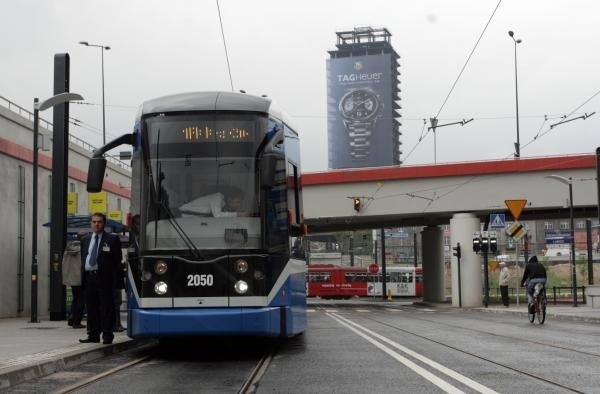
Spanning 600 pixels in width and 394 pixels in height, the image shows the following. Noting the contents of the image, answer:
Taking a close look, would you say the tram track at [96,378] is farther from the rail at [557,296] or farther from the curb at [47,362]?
the rail at [557,296]

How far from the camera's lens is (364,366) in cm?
896

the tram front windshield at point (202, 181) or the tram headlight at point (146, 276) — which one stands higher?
the tram front windshield at point (202, 181)

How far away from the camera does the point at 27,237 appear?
2239 centimetres

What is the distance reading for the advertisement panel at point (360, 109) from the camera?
18675cm

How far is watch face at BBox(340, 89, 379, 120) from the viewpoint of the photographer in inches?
7490

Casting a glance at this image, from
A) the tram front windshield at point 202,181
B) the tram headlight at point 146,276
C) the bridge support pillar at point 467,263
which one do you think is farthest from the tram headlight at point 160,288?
the bridge support pillar at point 467,263

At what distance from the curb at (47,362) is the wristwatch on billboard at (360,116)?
17714 cm

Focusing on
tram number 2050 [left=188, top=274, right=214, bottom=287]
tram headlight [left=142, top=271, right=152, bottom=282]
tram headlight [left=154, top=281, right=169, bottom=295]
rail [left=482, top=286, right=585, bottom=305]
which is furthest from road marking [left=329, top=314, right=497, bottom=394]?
rail [left=482, top=286, right=585, bottom=305]

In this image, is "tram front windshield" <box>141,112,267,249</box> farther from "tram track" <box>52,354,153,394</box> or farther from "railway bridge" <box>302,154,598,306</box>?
"railway bridge" <box>302,154,598,306</box>

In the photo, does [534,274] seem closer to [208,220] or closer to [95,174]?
[208,220]

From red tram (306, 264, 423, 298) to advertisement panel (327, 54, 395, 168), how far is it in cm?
12867

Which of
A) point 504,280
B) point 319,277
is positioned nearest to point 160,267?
point 504,280

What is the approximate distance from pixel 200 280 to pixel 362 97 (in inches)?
7304

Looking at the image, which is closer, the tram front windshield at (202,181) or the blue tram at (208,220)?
the blue tram at (208,220)
